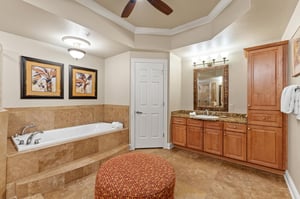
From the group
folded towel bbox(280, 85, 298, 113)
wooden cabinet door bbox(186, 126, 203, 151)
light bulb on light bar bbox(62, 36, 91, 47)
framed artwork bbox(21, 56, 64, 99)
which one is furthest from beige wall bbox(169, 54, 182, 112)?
framed artwork bbox(21, 56, 64, 99)

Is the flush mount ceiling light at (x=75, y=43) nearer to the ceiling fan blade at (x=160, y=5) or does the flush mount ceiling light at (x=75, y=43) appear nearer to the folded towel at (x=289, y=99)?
the ceiling fan blade at (x=160, y=5)

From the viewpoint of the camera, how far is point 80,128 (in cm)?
356

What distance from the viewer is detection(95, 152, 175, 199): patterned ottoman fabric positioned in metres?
1.26

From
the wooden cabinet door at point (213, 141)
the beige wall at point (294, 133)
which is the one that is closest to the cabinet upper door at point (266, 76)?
the beige wall at point (294, 133)

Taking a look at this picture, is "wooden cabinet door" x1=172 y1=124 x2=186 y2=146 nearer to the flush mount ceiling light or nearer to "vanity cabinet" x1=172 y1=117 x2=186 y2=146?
"vanity cabinet" x1=172 y1=117 x2=186 y2=146

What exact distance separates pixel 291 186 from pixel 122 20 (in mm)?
3902

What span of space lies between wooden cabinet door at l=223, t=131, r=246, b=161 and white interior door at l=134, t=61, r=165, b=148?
1471mm

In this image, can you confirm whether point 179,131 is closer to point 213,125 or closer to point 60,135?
point 213,125

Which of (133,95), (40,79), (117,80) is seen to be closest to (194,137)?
(133,95)

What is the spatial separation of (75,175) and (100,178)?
1.12 meters

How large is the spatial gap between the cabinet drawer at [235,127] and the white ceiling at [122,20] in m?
1.67

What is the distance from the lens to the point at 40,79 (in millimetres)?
2994

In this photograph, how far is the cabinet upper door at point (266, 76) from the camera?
7.56 ft

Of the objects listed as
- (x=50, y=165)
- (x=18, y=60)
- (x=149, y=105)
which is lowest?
(x=50, y=165)
